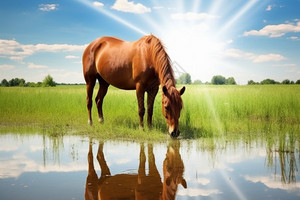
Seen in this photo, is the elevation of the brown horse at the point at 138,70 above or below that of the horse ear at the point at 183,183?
above

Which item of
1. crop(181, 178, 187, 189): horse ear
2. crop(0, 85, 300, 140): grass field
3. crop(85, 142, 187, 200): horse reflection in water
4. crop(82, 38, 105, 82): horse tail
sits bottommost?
crop(181, 178, 187, 189): horse ear

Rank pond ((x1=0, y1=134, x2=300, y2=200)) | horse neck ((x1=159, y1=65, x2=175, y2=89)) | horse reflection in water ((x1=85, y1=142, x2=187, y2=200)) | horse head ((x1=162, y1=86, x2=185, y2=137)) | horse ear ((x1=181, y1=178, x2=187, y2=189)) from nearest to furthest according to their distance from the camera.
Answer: horse reflection in water ((x1=85, y1=142, x2=187, y2=200))
pond ((x1=0, y1=134, x2=300, y2=200))
horse ear ((x1=181, y1=178, x2=187, y2=189))
horse head ((x1=162, y1=86, x2=185, y2=137))
horse neck ((x1=159, y1=65, x2=175, y2=89))

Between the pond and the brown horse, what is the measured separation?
0.98 m

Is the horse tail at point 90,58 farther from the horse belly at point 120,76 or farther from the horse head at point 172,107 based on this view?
the horse head at point 172,107

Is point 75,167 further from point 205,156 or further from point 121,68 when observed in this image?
point 121,68

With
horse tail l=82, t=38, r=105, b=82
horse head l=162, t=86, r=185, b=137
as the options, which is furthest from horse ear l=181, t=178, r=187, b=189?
horse tail l=82, t=38, r=105, b=82

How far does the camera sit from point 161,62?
645 cm

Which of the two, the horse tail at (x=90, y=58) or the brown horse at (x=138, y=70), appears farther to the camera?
the horse tail at (x=90, y=58)

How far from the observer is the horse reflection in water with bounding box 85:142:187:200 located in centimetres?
313

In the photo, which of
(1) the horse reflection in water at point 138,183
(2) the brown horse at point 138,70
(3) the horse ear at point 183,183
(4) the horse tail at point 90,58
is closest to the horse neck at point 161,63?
(2) the brown horse at point 138,70

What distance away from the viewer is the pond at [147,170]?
324cm

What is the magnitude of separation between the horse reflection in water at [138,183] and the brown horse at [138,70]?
160cm

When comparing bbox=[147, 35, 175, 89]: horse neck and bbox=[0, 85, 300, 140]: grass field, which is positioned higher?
bbox=[147, 35, 175, 89]: horse neck

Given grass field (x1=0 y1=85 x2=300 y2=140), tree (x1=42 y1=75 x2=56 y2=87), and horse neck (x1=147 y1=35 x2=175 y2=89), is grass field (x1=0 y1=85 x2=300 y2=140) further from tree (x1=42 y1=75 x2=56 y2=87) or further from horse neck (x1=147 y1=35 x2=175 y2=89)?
tree (x1=42 y1=75 x2=56 y2=87)
